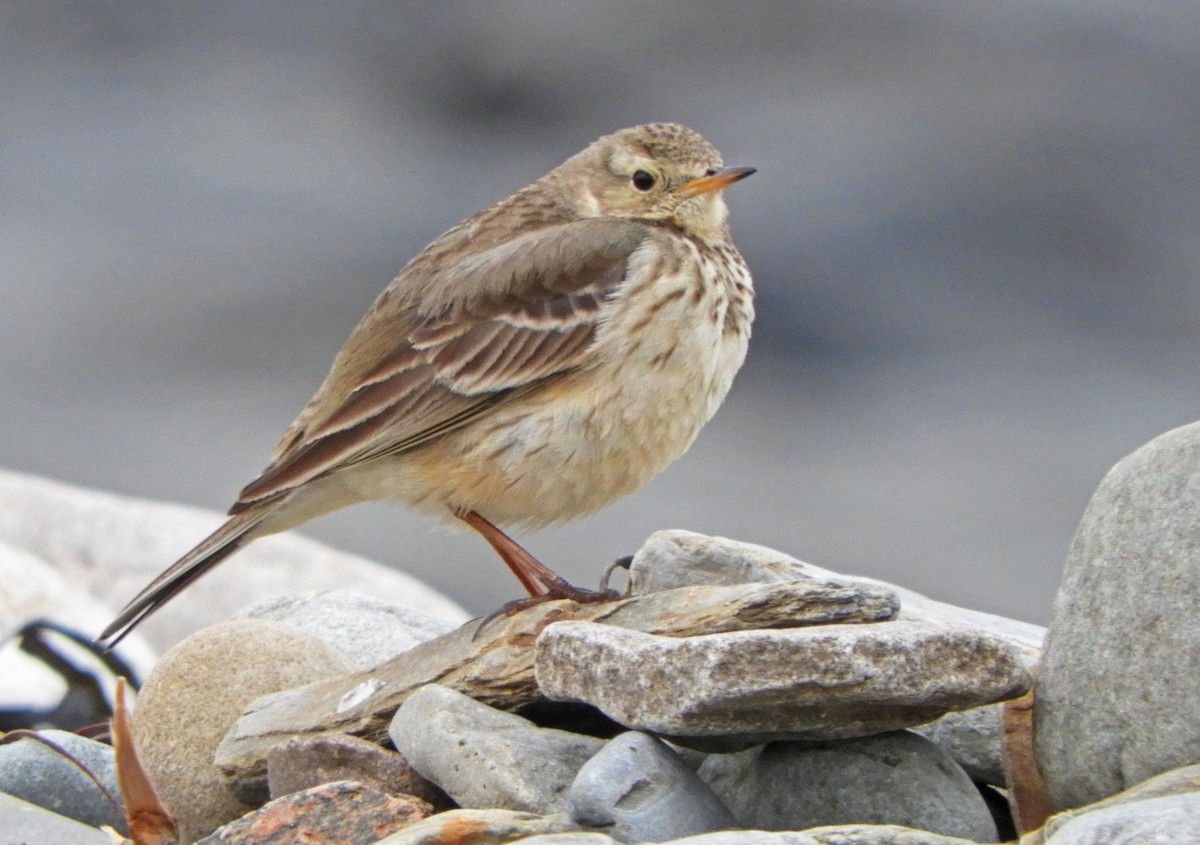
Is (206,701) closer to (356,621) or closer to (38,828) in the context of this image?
(38,828)

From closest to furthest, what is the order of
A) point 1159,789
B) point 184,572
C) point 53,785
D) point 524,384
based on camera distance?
point 1159,789
point 53,785
point 524,384
point 184,572

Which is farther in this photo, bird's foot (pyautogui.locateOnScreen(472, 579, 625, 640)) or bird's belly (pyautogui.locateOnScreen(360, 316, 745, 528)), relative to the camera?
bird's belly (pyautogui.locateOnScreen(360, 316, 745, 528))

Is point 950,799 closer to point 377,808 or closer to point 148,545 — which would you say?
point 377,808

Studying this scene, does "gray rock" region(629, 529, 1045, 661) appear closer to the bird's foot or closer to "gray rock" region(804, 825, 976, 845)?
the bird's foot

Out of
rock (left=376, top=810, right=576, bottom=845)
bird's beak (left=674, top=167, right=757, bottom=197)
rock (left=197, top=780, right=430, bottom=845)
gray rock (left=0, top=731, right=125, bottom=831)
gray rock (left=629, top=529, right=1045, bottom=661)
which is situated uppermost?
bird's beak (left=674, top=167, right=757, bottom=197)

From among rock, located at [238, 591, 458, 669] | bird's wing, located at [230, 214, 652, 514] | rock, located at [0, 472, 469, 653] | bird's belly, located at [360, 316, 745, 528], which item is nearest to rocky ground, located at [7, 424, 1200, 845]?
bird's belly, located at [360, 316, 745, 528]

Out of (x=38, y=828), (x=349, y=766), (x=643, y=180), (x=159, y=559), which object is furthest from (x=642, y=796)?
(x=159, y=559)

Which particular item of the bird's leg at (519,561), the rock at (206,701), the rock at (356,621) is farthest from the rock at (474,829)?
the rock at (356,621)
